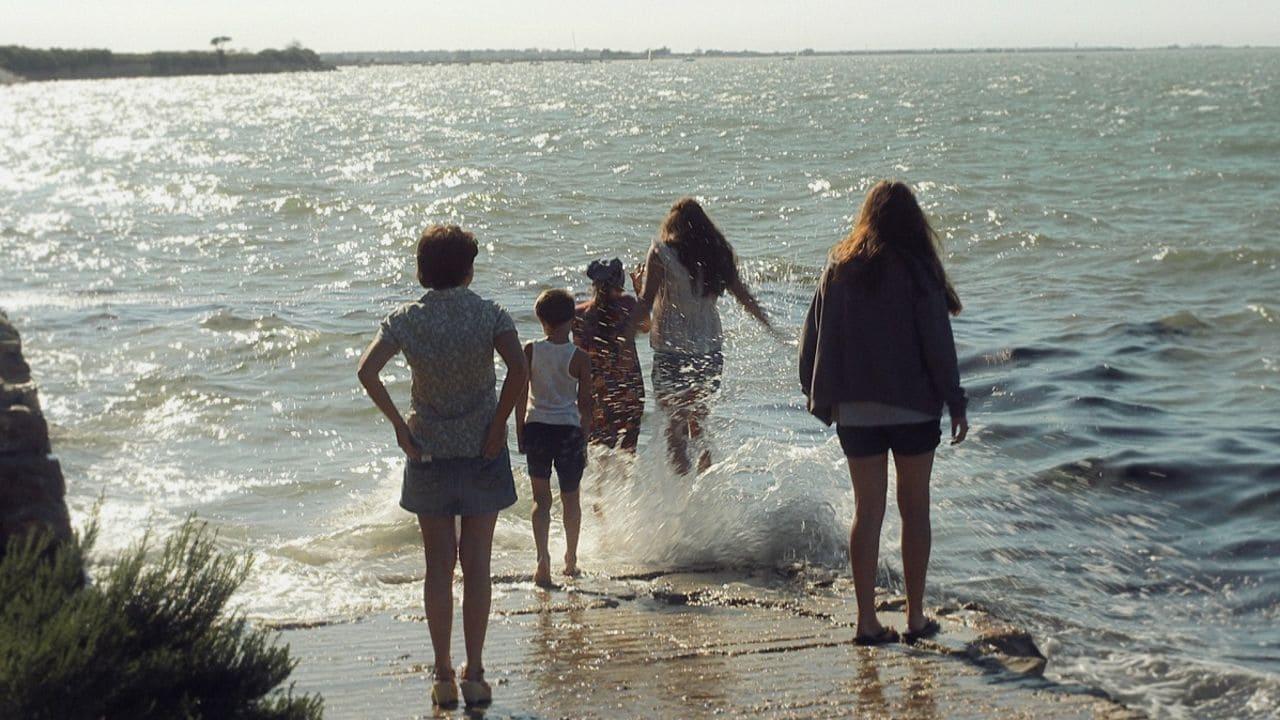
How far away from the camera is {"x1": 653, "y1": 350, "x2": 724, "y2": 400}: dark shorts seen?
7.82 metres

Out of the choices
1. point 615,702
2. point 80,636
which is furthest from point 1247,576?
point 80,636

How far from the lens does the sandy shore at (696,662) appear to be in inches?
202

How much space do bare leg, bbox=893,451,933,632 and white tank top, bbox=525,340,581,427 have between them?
5.46ft

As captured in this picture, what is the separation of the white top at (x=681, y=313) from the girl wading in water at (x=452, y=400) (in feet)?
8.62

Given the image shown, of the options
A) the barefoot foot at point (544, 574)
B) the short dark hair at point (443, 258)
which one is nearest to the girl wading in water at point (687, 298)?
the barefoot foot at point (544, 574)

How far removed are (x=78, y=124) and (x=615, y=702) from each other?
6410 cm

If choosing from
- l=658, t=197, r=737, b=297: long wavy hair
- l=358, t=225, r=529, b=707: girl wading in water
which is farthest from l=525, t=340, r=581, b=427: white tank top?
l=358, t=225, r=529, b=707: girl wading in water

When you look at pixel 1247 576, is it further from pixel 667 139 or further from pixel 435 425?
pixel 667 139

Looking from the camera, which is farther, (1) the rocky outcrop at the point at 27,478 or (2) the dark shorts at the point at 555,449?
(2) the dark shorts at the point at 555,449

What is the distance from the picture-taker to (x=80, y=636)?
12.4ft

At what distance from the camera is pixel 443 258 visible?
5.05 meters

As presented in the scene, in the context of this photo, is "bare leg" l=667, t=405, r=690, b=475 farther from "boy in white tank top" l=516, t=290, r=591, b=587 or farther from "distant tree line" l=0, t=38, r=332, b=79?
"distant tree line" l=0, t=38, r=332, b=79

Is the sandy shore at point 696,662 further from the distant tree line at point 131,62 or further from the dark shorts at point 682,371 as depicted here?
the distant tree line at point 131,62

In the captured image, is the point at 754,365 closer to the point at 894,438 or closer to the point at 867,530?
the point at 867,530
